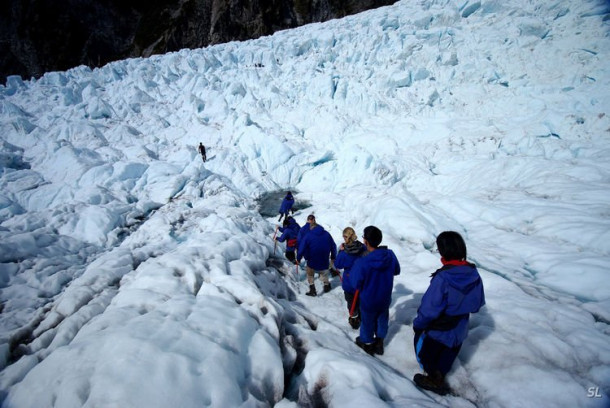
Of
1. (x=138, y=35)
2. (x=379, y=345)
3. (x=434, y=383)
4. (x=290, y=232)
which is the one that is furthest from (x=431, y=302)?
(x=138, y=35)

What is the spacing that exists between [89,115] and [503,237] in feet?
63.5

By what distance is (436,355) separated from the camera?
7.78 feet

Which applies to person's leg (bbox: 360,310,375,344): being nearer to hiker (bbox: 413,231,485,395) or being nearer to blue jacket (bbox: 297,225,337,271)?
hiker (bbox: 413,231,485,395)

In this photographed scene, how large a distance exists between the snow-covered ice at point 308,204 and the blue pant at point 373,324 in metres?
0.21

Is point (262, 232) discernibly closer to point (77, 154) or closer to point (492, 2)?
point (77, 154)

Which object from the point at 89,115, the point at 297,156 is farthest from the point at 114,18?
the point at 297,156

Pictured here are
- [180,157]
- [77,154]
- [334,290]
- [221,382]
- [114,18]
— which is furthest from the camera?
[114,18]

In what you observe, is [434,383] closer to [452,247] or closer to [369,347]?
[369,347]

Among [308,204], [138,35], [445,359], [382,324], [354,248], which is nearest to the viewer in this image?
[445,359]

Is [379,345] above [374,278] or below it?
below

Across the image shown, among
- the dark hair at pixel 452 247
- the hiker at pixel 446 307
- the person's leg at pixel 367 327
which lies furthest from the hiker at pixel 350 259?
the dark hair at pixel 452 247

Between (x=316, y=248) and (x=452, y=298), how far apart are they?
8.07 feet

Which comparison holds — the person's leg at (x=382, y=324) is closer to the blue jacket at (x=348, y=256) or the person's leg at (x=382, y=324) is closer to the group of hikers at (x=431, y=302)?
the group of hikers at (x=431, y=302)

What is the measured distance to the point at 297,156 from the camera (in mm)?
12820
